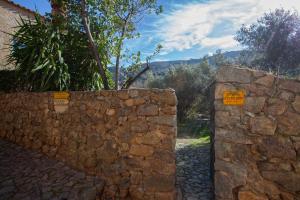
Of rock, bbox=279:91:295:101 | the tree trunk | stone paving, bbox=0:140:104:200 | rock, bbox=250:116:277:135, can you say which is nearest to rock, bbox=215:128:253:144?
rock, bbox=250:116:277:135

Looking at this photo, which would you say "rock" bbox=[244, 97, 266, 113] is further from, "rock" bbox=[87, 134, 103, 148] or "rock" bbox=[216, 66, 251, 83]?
"rock" bbox=[87, 134, 103, 148]

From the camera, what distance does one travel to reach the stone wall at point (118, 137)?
400 centimetres

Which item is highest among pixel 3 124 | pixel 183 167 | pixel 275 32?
pixel 275 32

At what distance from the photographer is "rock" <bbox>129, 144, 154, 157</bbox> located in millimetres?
4082

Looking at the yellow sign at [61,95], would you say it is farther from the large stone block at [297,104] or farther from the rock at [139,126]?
the large stone block at [297,104]

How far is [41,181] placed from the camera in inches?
173

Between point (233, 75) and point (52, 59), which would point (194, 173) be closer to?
point (233, 75)

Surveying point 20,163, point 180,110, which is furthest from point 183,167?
point 180,110

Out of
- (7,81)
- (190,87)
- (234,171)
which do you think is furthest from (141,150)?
(190,87)

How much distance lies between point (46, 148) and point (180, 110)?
1127cm

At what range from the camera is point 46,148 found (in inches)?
207

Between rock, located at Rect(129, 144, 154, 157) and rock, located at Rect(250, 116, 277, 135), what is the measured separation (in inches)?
65.8

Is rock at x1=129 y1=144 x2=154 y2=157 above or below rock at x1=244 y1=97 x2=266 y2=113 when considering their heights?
below

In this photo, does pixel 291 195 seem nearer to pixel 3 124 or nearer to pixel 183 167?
pixel 183 167
